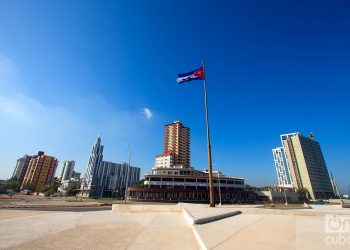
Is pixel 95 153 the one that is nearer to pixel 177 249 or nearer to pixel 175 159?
pixel 175 159

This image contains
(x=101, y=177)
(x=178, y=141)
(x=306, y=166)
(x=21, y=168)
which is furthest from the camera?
(x=21, y=168)

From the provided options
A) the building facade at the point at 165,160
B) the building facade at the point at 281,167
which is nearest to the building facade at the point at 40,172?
the building facade at the point at 165,160

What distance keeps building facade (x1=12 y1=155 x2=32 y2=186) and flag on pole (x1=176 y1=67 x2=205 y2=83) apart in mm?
203547

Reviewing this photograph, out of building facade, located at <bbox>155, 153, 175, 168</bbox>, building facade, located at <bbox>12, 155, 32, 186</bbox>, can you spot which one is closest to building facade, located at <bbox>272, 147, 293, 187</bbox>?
building facade, located at <bbox>155, 153, 175, 168</bbox>

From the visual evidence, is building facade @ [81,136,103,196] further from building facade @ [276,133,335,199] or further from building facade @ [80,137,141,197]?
building facade @ [276,133,335,199]

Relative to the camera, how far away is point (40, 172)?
150875mm

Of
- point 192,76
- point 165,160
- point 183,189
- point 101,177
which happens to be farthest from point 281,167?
point 192,76

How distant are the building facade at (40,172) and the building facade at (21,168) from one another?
13.8 m

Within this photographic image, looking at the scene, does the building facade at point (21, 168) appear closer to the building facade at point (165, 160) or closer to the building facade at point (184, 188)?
the building facade at point (165, 160)

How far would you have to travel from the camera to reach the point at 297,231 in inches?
225

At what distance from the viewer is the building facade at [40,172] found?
149 m

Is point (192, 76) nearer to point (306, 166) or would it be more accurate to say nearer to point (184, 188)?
point (184, 188)

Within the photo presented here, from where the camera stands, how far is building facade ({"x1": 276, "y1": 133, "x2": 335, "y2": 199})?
134 m

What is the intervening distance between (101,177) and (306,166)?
149343 millimetres
